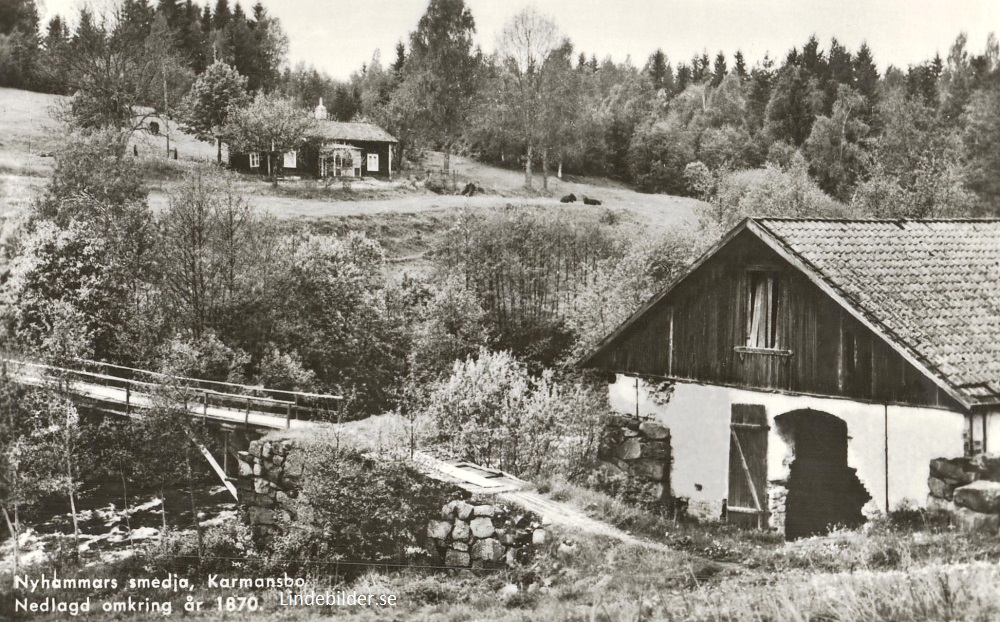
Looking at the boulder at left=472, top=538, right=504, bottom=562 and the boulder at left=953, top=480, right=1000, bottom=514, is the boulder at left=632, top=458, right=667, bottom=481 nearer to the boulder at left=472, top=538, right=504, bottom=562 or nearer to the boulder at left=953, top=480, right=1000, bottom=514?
the boulder at left=472, top=538, right=504, bottom=562

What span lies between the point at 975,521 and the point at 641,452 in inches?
269

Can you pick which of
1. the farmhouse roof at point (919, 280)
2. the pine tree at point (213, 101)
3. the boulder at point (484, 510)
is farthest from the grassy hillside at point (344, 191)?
the farmhouse roof at point (919, 280)

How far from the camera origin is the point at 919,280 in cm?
1473

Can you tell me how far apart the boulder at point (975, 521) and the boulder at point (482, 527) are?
6.58m

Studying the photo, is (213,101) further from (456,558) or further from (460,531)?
(456,558)

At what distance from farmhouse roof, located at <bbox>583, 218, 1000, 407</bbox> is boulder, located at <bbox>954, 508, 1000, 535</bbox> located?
1.53 metres

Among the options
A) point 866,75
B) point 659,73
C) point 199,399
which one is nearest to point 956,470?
point 199,399

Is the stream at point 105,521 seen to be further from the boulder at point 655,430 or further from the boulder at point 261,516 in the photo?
the boulder at point 655,430

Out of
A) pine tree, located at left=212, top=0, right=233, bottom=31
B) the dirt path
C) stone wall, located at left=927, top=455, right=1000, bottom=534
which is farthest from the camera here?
pine tree, located at left=212, top=0, right=233, bottom=31

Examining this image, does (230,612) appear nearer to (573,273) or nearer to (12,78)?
(12,78)

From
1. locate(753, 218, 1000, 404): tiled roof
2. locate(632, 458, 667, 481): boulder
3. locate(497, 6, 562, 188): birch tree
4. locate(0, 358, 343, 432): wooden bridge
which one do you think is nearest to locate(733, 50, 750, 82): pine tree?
locate(497, 6, 562, 188): birch tree

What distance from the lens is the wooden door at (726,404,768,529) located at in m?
15.7

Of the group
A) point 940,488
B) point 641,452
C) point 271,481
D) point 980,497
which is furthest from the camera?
point 271,481

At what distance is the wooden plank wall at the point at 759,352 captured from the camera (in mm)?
13797
